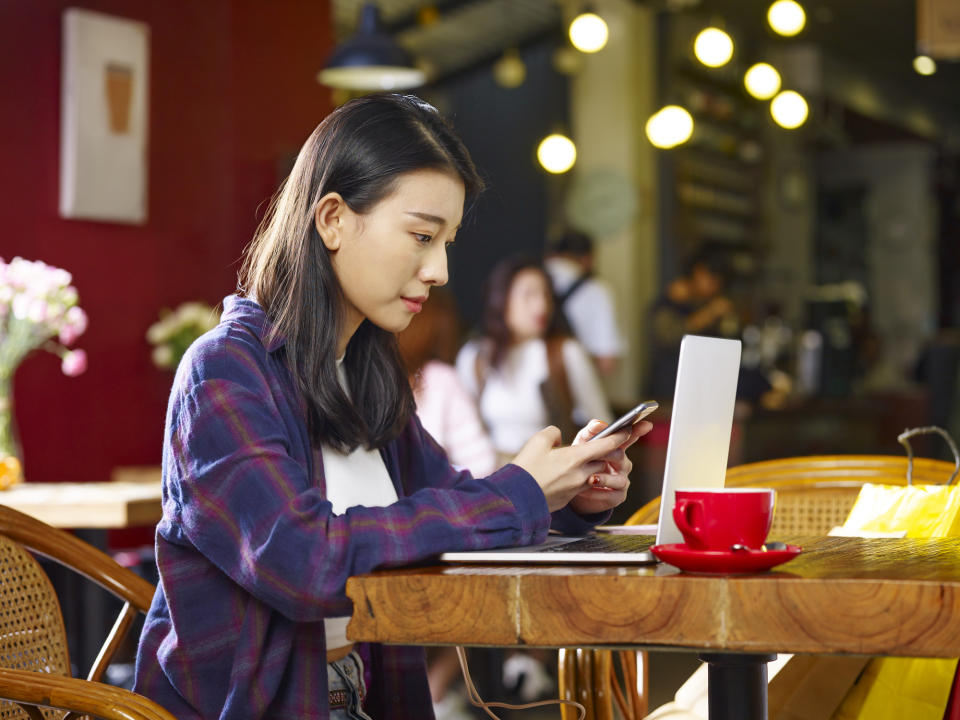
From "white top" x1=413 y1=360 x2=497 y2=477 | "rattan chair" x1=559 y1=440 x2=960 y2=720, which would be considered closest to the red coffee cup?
"rattan chair" x1=559 y1=440 x2=960 y2=720

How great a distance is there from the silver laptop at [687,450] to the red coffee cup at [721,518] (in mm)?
94

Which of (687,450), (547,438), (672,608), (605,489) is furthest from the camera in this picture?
(605,489)

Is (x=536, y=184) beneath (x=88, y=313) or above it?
above

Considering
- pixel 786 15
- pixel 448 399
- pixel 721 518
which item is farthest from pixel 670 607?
pixel 786 15

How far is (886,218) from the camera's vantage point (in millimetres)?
12852

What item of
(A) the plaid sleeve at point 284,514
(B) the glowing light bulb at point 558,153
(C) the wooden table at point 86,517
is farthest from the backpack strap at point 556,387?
(B) the glowing light bulb at point 558,153

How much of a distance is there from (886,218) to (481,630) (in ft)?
41.1

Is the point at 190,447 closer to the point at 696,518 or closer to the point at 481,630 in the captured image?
the point at 481,630

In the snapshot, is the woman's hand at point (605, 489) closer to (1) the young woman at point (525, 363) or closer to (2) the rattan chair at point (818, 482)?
(2) the rattan chair at point (818, 482)

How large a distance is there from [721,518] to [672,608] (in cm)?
11

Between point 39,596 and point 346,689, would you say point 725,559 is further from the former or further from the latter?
point 39,596

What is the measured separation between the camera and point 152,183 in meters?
4.74

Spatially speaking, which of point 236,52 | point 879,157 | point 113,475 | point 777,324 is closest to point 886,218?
point 879,157

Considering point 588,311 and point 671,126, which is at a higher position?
point 671,126
